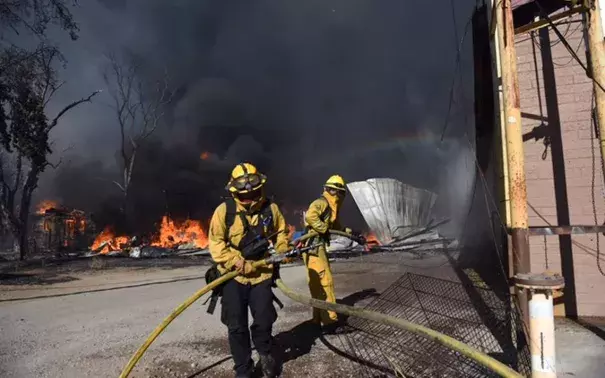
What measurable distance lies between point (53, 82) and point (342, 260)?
18.1m

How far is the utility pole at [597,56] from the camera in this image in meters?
3.87

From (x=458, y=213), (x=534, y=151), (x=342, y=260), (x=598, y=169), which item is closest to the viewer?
(x=598, y=169)

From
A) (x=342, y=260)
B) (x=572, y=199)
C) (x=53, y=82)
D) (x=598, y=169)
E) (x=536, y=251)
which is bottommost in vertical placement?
(x=342, y=260)

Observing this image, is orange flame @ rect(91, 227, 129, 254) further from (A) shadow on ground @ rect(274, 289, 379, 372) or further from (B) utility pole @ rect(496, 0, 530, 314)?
(B) utility pole @ rect(496, 0, 530, 314)

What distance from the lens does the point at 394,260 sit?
515 inches

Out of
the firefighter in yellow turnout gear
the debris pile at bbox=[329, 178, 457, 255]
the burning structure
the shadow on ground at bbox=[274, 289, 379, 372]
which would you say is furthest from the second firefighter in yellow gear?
the burning structure

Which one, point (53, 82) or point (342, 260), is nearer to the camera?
point (342, 260)

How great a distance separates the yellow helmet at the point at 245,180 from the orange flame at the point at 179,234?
19396 millimetres

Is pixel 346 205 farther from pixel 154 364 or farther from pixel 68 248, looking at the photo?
pixel 154 364

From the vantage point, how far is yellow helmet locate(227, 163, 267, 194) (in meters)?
3.71

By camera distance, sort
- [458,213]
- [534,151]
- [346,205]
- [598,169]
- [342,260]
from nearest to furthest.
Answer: [598,169], [534,151], [342,260], [458,213], [346,205]

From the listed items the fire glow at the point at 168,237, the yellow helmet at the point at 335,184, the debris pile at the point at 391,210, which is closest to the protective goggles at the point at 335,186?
the yellow helmet at the point at 335,184

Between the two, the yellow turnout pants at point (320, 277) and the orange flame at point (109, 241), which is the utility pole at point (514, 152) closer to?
the yellow turnout pants at point (320, 277)

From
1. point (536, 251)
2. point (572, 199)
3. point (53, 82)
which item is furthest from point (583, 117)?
point (53, 82)
